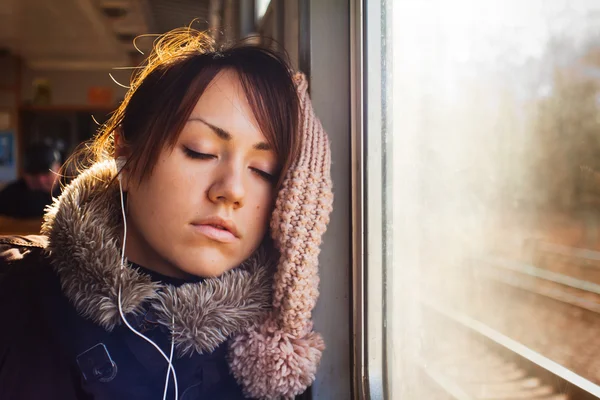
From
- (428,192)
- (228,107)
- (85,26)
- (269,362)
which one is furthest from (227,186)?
(85,26)

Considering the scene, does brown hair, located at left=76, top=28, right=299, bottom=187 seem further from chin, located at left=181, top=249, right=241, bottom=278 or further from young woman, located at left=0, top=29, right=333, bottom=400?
chin, located at left=181, top=249, right=241, bottom=278

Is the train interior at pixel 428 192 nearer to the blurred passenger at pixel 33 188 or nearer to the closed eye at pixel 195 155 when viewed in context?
the blurred passenger at pixel 33 188

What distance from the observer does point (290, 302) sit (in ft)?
3.22

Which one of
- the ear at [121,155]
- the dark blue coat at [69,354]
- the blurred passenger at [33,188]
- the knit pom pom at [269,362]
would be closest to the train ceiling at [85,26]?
the ear at [121,155]

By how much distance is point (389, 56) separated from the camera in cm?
111

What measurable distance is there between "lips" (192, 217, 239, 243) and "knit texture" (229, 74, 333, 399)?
0.09 metres

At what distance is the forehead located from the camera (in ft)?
3.20

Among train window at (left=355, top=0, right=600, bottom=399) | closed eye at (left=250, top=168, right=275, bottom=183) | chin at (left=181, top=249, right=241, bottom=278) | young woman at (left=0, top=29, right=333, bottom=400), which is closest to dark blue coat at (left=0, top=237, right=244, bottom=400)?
young woman at (left=0, top=29, right=333, bottom=400)

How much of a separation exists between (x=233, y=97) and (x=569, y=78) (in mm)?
675

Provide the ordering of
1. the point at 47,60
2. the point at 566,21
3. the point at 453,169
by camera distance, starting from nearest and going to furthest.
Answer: the point at 566,21 < the point at 453,169 < the point at 47,60

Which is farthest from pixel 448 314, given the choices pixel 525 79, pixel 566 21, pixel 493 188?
pixel 566 21

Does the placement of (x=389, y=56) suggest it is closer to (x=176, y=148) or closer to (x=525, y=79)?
(x=525, y=79)

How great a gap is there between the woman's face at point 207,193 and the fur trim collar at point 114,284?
0.04m

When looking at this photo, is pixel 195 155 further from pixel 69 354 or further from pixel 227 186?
pixel 69 354
